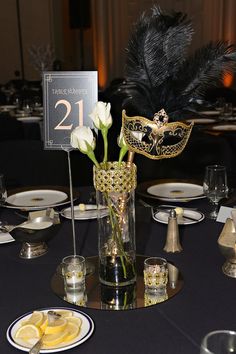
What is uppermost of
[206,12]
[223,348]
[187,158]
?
[206,12]

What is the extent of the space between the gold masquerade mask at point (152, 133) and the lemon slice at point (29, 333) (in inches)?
18.0

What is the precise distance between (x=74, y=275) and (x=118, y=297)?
0.38 feet

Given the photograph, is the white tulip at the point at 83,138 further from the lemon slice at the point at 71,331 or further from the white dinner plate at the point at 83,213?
the white dinner plate at the point at 83,213

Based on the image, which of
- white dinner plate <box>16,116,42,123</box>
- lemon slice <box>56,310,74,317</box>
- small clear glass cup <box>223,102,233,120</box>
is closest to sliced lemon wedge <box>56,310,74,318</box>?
lemon slice <box>56,310,74,317</box>

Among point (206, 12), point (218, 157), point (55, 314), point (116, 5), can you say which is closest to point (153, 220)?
point (55, 314)

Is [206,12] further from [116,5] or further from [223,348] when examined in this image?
[223,348]

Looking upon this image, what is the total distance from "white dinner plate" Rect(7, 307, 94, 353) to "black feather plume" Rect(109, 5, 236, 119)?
118 centimetres

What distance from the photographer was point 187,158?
9.55 feet

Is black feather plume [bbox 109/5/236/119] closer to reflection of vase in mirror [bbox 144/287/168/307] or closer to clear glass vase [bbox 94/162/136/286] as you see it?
clear glass vase [bbox 94/162/136/286]

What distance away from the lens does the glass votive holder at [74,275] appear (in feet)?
3.91

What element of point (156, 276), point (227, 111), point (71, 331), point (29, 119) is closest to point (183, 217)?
point (156, 276)

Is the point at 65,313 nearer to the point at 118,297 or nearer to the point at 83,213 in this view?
the point at 118,297

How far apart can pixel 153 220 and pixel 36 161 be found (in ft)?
2.98

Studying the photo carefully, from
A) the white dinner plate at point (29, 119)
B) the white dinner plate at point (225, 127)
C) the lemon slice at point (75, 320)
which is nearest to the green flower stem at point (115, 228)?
the lemon slice at point (75, 320)
